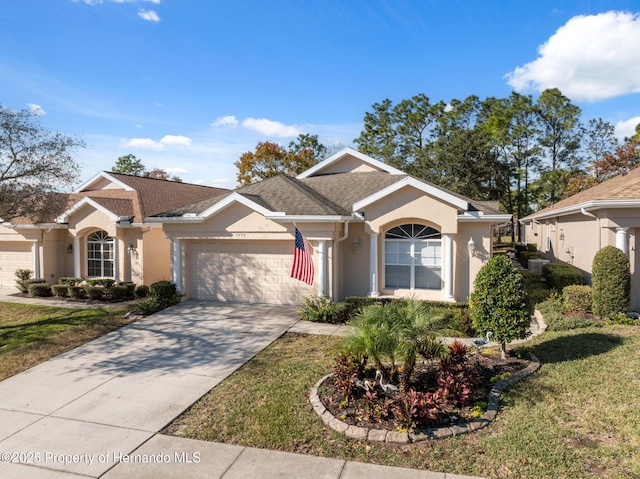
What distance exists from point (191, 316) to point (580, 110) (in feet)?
147

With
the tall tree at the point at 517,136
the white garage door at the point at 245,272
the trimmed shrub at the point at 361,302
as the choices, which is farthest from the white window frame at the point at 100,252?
the tall tree at the point at 517,136

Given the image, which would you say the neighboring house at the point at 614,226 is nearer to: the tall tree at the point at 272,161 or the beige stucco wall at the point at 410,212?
the beige stucco wall at the point at 410,212

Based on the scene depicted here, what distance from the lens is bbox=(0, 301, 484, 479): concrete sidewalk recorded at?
16.9 feet

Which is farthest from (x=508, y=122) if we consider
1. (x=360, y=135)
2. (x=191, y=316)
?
Answer: (x=191, y=316)

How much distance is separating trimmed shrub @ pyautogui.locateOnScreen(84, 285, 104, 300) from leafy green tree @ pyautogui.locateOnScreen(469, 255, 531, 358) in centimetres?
1426

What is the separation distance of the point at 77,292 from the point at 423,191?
46.8 ft

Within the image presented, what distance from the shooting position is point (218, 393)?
7.51m

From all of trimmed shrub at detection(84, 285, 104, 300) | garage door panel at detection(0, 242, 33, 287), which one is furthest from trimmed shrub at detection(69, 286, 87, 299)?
garage door panel at detection(0, 242, 33, 287)

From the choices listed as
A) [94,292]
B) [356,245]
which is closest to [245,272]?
[356,245]

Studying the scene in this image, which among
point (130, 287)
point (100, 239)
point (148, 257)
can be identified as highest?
point (100, 239)

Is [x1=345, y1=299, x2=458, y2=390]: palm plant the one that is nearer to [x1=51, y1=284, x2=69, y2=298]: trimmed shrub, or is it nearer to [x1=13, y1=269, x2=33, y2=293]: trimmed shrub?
[x1=51, y1=284, x2=69, y2=298]: trimmed shrub

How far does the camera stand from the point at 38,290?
1706 centimetres

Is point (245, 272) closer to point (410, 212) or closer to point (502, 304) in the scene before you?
point (410, 212)

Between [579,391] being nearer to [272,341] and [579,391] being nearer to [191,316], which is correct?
[272,341]
